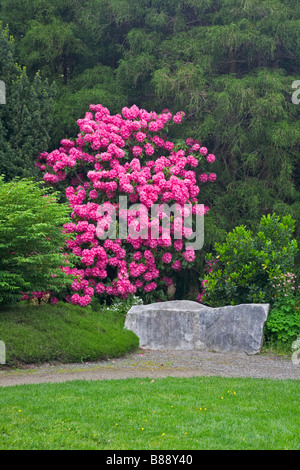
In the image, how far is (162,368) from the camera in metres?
7.86

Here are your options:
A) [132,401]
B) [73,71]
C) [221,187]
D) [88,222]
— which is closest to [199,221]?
[221,187]

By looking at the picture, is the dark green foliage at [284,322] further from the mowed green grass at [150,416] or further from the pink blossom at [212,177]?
the pink blossom at [212,177]

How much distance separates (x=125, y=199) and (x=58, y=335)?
3.58 meters

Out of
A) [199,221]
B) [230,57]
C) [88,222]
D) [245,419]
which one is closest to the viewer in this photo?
[245,419]

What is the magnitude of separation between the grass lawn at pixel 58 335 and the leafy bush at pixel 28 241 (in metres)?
0.43

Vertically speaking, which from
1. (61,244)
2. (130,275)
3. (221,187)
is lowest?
(130,275)

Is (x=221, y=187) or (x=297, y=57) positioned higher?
(x=297, y=57)

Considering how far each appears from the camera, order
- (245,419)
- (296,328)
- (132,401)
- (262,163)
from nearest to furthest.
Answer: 1. (245,419)
2. (132,401)
3. (296,328)
4. (262,163)

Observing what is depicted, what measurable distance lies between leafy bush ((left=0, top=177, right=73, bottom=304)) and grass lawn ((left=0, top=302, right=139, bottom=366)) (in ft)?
1.42

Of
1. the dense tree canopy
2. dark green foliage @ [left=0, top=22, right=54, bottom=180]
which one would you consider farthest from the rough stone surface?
dark green foliage @ [left=0, top=22, right=54, bottom=180]

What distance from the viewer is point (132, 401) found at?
5496 mm

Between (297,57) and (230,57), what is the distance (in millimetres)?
1573

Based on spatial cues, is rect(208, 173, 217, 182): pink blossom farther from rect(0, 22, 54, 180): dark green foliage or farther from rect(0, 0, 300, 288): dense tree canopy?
rect(0, 22, 54, 180): dark green foliage

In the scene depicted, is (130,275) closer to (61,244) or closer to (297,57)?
(61,244)
